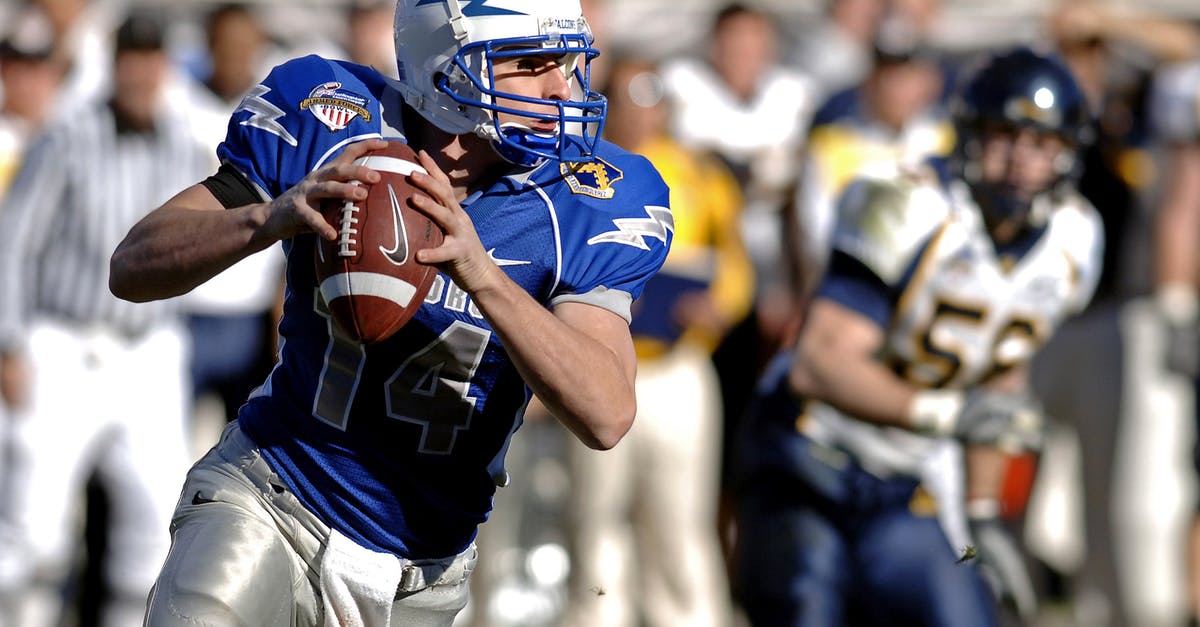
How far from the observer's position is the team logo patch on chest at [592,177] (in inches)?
135

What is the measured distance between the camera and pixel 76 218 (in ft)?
20.9

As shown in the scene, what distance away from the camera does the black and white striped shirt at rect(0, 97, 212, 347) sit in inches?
250

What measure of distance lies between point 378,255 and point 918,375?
227 centimetres

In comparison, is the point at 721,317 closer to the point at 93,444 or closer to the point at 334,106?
the point at 93,444

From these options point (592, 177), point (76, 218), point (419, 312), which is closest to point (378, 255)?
point (419, 312)

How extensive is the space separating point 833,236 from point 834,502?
2.30ft

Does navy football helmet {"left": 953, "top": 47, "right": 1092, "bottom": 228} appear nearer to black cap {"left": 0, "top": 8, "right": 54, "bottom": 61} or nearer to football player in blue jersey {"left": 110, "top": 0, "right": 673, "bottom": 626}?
football player in blue jersey {"left": 110, "top": 0, "right": 673, "bottom": 626}

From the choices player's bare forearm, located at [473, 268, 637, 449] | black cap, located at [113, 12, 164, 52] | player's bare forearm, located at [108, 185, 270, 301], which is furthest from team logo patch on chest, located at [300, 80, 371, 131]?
black cap, located at [113, 12, 164, 52]

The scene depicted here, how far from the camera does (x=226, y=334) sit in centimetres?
680

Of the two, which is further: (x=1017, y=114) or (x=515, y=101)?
(x=1017, y=114)

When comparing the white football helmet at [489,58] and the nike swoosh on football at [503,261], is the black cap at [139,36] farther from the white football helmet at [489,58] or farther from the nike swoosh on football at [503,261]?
the nike swoosh on football at [503,261]

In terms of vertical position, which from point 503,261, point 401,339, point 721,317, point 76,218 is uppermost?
point 503,261

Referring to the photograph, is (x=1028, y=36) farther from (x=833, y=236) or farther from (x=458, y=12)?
(x=458, y=12)

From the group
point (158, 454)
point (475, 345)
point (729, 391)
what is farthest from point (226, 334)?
point (475, 345)
